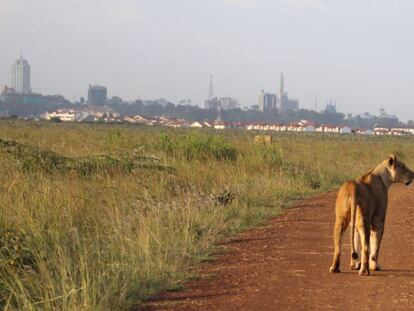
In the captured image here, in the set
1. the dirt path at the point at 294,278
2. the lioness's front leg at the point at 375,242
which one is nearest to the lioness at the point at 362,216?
the lioness's front leg at the point at 375,242

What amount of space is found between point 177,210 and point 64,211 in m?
2.05

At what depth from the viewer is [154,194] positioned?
1410 centimetres

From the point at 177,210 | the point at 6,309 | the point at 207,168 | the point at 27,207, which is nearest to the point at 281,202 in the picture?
the point at 207,168

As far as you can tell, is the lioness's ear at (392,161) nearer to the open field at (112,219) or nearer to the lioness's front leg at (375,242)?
the lioness's front leg at (375,242)

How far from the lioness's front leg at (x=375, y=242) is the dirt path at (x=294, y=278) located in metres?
0.12

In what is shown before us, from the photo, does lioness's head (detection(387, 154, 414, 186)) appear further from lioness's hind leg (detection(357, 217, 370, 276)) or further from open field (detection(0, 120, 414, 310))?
open field (detection(0, 120, 414, 310))

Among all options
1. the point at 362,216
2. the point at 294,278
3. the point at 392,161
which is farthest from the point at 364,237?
the point at 392,161

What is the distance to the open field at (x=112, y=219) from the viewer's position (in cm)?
789

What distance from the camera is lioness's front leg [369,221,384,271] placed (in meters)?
9.49

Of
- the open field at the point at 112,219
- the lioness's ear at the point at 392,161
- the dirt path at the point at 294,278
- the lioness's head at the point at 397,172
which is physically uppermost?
the lioness's ear at the point at 392,161

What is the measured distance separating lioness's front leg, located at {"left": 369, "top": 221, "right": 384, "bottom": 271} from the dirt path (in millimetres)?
121

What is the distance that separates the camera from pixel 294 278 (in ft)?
29.9

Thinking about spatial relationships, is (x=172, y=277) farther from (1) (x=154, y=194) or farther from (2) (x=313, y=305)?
(1) (x=154, y=194)

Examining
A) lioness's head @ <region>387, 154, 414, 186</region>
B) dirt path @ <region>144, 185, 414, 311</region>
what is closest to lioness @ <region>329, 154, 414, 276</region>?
dirt path @ <region>144, 185, 414, 311</region>
